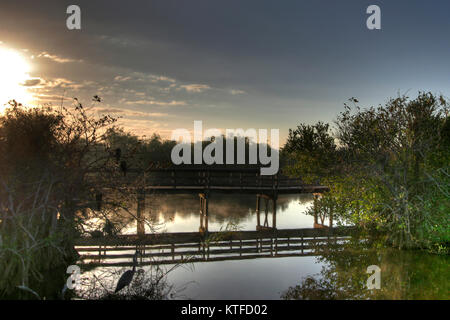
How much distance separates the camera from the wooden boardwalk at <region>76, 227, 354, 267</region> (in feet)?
45.6

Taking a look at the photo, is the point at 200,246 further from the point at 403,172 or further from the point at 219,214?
the point at 219,214

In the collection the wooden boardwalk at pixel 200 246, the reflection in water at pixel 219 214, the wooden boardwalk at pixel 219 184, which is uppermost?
the wooden boardwalk at pixel 219 184

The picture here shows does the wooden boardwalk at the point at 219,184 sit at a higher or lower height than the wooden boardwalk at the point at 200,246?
higher

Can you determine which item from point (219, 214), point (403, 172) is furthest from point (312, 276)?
point (219, 214)

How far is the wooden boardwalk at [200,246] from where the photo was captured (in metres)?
13.9

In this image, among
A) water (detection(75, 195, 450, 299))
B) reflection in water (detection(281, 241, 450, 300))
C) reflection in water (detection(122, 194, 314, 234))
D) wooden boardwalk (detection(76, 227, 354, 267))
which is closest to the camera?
reflection in water (detection(281, 241, 450, 300))

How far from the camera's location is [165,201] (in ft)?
132

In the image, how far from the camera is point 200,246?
17469 mm

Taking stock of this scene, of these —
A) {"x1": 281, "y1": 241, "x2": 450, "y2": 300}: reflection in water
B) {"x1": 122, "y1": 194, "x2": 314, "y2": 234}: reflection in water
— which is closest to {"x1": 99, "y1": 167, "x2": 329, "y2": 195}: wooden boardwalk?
{"x1": 122, "y1": 194, "x2": 314, "y2": 234}: reflection in water

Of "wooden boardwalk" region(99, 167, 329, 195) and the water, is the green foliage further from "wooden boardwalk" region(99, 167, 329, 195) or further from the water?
"wooden boardwalk" region(99, 167, 329, 195)

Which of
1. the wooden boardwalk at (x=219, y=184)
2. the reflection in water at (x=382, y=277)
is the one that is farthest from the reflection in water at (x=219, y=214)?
the reflection in water at (x=382, y=277)

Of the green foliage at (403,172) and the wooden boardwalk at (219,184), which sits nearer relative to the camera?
the green foliage at (403,172)

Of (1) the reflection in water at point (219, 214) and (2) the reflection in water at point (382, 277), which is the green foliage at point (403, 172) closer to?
(2) the reflection in water at point (382, 277)
